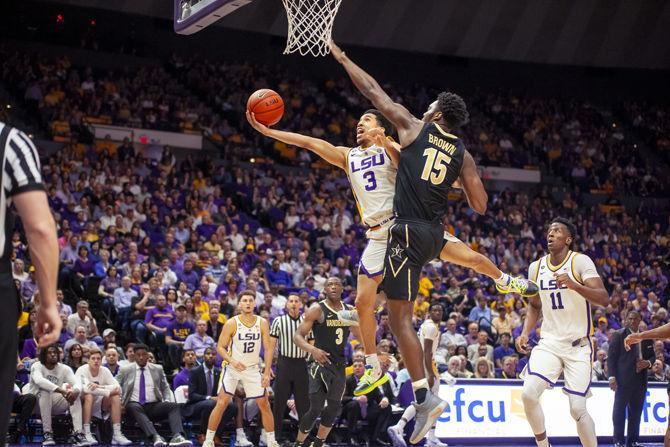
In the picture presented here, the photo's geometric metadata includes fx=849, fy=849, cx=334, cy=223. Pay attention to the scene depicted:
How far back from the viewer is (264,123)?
792 centimetres

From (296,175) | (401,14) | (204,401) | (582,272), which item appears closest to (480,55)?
(401,14)

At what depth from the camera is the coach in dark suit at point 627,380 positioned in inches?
498

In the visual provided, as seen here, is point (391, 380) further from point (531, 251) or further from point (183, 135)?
point (183, 135)

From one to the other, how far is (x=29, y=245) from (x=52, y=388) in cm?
804

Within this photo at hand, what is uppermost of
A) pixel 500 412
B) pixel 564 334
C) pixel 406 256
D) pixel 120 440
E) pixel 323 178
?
pixel 323 178

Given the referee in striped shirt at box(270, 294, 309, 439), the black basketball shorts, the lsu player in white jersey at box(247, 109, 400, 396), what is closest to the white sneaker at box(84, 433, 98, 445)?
the referee in striped shirt at box(270, 294, 309, 439)

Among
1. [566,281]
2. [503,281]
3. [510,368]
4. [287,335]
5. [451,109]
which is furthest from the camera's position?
[510,368]

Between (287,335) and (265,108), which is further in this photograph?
(287,335)

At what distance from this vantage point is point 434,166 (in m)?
6.38

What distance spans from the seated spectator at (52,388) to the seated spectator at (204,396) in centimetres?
164

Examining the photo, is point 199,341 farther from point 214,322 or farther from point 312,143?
point 312,143

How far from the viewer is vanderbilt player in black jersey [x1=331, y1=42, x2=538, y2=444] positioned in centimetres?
632

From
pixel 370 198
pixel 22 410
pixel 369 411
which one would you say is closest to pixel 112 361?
pixel 22 410

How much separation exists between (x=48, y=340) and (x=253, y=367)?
Answer: 26.2ft
